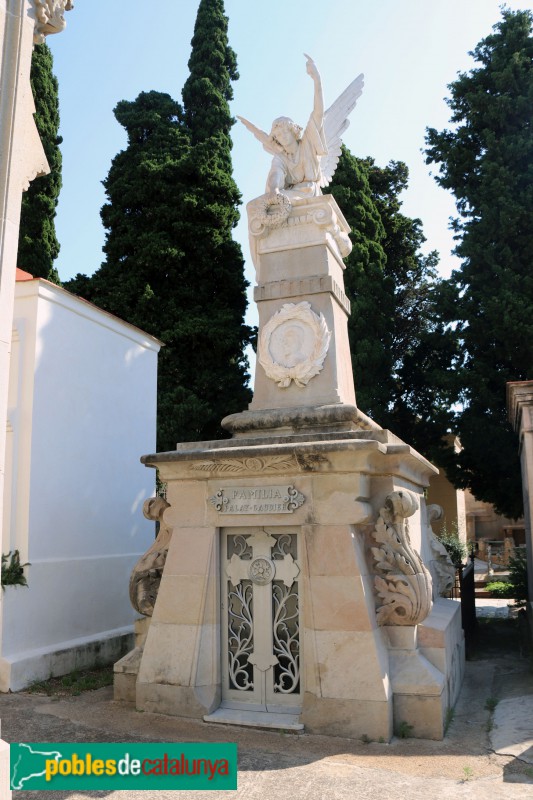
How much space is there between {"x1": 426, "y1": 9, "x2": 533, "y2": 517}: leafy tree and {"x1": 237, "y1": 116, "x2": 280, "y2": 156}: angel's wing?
5639mm

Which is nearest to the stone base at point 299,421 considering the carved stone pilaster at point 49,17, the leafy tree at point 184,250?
the carved stone pilaster at point 49,17

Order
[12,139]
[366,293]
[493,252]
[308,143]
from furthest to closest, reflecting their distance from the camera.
Answer: [366,293]
[493,252]
[308,143]
[12,139]

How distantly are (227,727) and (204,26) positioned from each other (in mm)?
16771

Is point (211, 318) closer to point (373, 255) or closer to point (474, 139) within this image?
point (373, 255)

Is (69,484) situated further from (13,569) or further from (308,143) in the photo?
(308,143)

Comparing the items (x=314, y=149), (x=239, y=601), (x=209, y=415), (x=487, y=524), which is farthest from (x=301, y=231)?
(x=487, y=524)

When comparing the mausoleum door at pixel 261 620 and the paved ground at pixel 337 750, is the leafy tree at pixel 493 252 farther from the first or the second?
the mausoleum door at pixel 261 620

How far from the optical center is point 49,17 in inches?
119

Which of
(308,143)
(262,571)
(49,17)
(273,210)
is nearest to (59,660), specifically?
(262,571)

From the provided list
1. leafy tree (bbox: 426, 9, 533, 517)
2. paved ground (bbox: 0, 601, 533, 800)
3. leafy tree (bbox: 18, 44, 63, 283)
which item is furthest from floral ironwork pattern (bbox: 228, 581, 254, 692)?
leafy tree (bbox: 18, 44, 63, 283)

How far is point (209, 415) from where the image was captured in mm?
13703

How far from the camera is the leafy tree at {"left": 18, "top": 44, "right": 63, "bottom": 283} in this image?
1420cm

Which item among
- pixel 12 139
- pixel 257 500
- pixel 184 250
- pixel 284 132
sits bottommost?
pixel 257 500

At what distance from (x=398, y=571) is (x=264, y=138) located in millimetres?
5055
